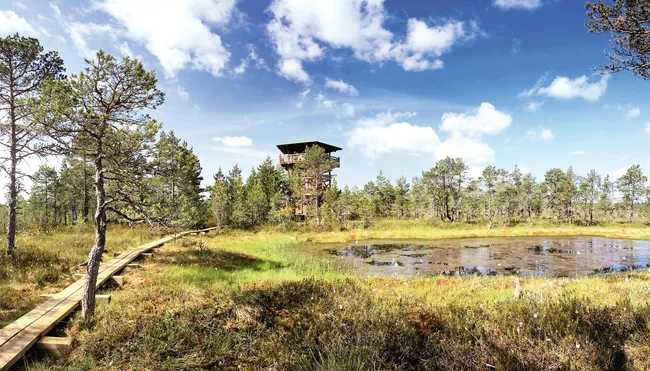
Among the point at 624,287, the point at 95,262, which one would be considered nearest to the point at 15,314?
the point at 95,262

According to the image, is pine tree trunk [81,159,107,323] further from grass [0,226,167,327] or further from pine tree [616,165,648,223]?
pine tree [616,165,648,223]

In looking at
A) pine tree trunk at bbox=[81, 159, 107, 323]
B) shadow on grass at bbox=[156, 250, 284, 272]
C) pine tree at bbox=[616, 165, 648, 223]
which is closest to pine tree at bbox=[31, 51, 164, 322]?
pine tree trunk at bbox=[81, 159, 107, 323]

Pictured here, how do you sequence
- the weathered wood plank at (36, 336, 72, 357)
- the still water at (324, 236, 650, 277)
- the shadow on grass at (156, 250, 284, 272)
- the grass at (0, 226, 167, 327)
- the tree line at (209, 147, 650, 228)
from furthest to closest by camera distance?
the tree line at (209, 147, 650, 228) → the still water at (324, 236, 650, 277) → the shadow on grass at (156, 250, 284, 272) → the grass at (0, 226, 167, 327) → the weathered wood plank at (36, 336, 72, 357)

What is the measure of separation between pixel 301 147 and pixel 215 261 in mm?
38174

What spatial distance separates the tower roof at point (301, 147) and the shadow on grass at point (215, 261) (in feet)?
110

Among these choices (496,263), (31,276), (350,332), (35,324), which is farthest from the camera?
(496,263)

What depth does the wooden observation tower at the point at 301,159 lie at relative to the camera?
49000 millimetres

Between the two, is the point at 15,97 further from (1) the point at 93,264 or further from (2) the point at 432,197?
(2) the point at 432,197

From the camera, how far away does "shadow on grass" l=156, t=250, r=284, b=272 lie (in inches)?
638

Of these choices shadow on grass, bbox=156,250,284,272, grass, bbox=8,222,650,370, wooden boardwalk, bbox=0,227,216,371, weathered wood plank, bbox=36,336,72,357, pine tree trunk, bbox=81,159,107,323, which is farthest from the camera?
shadow on grass, bbox=156,250,284,272

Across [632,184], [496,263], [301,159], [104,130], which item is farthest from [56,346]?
[632,184]

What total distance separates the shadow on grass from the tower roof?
3339 centimetres

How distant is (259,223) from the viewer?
48.7m

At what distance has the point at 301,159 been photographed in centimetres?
5028
